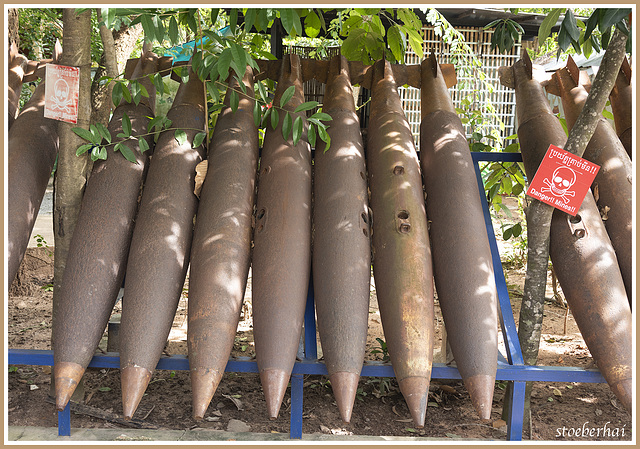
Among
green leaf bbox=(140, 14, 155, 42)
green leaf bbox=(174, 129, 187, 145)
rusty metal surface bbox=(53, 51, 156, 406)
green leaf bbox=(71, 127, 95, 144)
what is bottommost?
rusty metal surface bbox=(53, 51, 156, 406)

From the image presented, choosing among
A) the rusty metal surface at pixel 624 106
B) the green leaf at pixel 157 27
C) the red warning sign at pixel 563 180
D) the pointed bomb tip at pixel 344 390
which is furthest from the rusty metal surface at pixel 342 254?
the rusty metal surface at pixel 624 106

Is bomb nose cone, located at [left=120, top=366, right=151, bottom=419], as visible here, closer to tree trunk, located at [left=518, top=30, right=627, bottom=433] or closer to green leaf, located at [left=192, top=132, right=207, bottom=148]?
green leaf, located at [left=192, top=132, right=207, bottom=148]

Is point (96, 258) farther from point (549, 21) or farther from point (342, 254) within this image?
point (549, 21)

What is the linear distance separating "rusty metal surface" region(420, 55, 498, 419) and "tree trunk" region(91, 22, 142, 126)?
1.70 metres

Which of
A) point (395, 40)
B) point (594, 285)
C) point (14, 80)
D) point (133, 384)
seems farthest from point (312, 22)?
point (133, 384)

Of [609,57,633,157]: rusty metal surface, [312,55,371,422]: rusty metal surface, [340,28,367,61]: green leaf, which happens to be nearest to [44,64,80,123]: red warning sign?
[312,55,371,422]: rusty metal surface

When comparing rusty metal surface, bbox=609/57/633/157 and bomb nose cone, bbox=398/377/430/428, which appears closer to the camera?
bomb nose cone, bbox=398/377/430/428

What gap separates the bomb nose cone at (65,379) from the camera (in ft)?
6.00

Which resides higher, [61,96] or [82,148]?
[61,96]

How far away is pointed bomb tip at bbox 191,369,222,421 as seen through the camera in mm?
1785

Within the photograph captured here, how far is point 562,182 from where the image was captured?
2.20 metres

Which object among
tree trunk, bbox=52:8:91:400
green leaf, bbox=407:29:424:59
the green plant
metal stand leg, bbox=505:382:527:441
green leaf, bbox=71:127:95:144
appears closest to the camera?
metal stand leg, bbox=505:382:527:441

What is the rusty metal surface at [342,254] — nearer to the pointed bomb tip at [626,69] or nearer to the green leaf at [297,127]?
the green leaf at [297,127]

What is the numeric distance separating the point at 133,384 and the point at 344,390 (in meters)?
0.74
